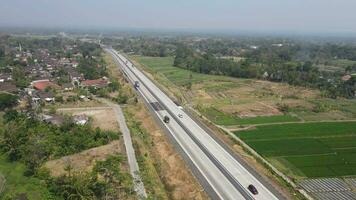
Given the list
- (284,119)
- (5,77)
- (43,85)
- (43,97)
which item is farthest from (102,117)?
(5,77)

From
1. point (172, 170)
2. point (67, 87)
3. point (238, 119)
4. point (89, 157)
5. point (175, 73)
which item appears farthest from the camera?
point (175, 73)

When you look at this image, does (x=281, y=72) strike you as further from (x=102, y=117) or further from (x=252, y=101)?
(x=102, y=117)

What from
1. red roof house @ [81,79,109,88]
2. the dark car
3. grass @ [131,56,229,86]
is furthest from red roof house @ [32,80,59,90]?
the dark car

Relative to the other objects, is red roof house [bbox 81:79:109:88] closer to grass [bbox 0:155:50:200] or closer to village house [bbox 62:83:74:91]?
village house [bbox 62:83:74:91]

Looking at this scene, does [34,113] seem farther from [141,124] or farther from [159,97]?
[159,97]

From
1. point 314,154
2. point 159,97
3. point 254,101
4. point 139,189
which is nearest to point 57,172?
point 139,189

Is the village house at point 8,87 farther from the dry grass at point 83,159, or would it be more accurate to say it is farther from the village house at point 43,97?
the dry grass at point 83,159
